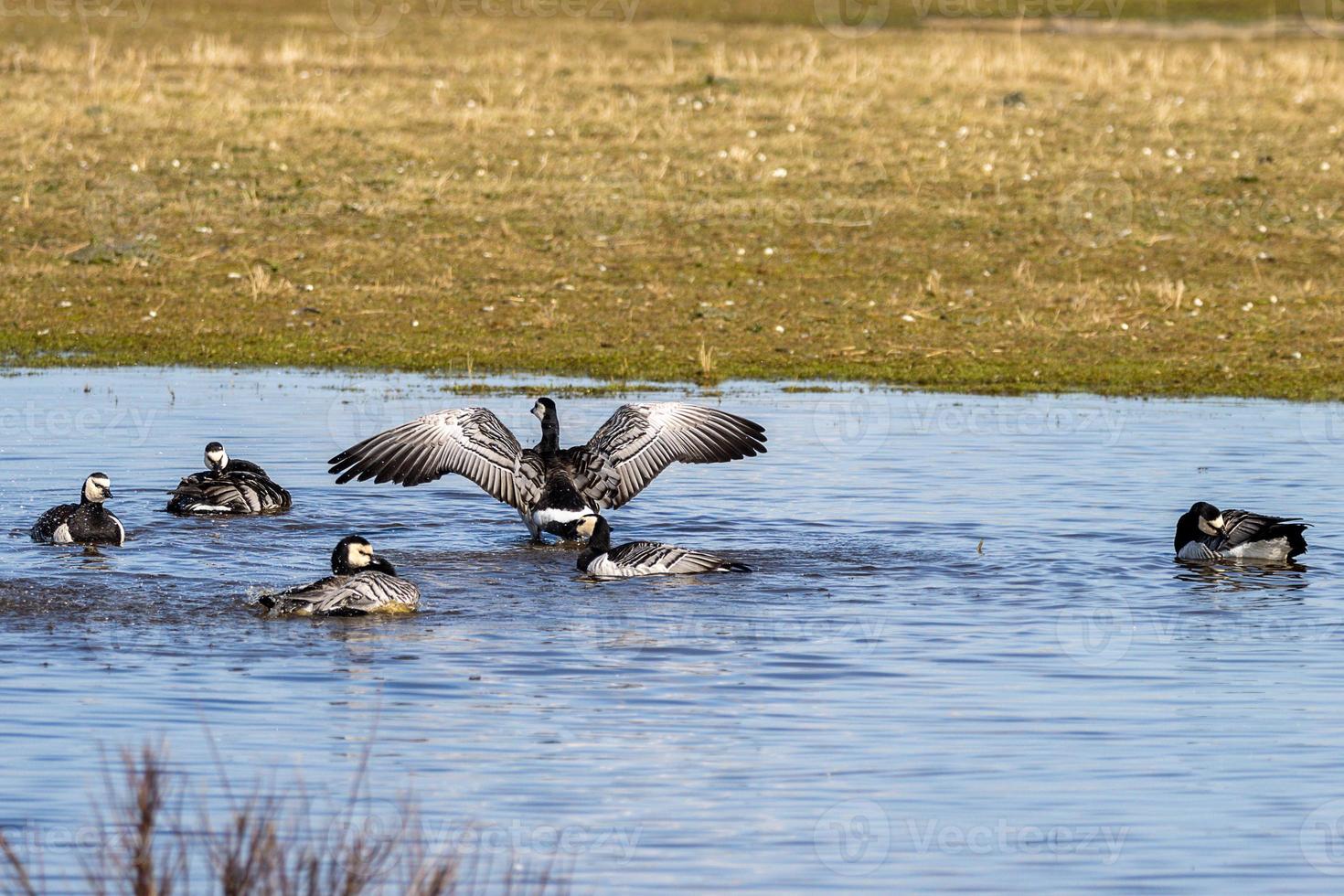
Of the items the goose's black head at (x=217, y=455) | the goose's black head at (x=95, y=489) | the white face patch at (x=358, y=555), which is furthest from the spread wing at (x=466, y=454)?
the white face patch at (x=358, y=555)

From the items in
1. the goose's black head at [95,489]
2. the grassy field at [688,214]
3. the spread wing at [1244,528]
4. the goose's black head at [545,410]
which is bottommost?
the spread wing at [1244,528]

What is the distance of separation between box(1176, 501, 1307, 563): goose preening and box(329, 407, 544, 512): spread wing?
16.0 ft

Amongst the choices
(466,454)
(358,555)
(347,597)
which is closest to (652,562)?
(358,555)

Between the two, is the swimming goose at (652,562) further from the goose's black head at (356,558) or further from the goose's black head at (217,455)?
the goose's black head at (217,455)

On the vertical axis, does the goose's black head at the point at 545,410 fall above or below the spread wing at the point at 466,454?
above

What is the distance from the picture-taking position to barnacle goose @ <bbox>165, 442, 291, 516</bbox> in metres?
15.6

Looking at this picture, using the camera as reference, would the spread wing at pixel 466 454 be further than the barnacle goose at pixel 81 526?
Yes

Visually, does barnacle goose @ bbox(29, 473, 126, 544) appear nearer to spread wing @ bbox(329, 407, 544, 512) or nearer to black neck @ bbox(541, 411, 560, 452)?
spread wing @ bbox(329, 407, 544, 512)

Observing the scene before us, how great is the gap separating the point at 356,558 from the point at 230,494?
3.12 m

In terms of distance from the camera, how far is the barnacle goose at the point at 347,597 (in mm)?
12234

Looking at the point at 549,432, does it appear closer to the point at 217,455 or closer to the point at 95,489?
the point at 217,455

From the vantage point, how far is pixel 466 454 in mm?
15812

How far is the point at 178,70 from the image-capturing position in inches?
1559

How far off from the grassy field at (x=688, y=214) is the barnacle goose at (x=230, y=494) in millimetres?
7969
